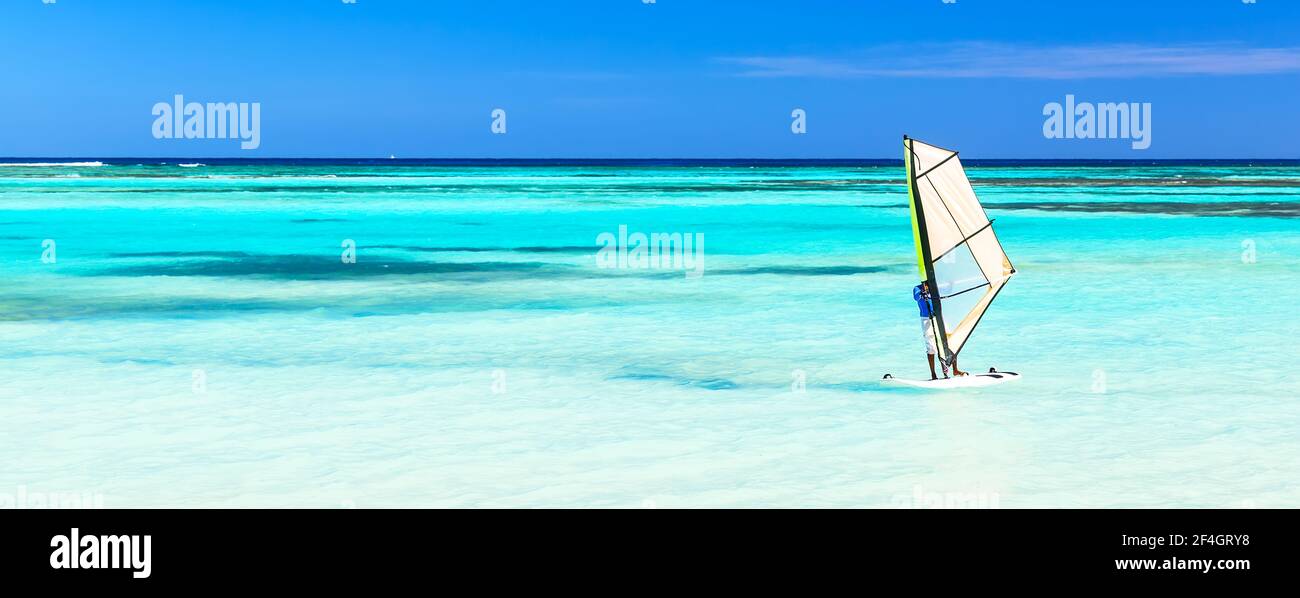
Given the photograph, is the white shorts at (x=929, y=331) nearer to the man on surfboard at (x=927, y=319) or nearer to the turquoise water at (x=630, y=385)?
the man on surfboard at (x=927, y=319)

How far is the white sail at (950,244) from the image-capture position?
11.8 m

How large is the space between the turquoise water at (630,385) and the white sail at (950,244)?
0.81 metres

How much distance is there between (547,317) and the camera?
1795cm

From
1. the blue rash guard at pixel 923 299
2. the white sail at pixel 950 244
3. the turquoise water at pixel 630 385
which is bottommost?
the turquoise water at pixel 630 385

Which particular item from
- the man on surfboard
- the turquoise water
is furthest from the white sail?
the turquoise water

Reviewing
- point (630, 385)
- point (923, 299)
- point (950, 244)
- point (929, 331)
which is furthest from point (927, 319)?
point (630, 385)

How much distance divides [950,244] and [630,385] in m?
3.23

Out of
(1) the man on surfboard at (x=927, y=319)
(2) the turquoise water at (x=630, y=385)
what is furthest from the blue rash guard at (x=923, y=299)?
(2) the turquoise water at (x=630, y=385)

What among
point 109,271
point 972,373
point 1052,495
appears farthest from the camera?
point 109,271

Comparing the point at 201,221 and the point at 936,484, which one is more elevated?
the point at 201,221

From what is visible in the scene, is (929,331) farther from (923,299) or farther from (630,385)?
(630,385)
